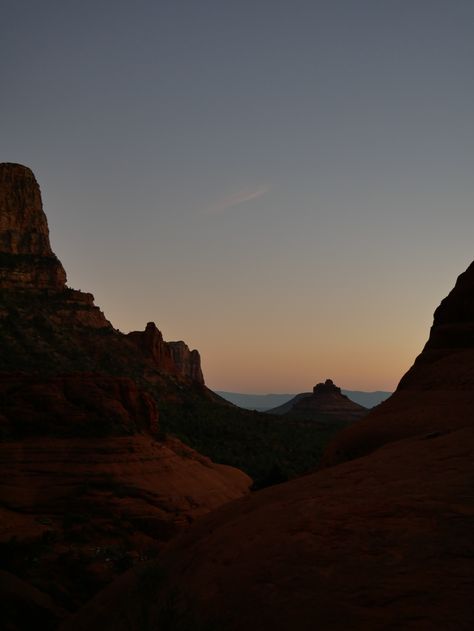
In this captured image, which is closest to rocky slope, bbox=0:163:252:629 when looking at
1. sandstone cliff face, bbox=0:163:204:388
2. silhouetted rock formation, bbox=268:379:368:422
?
sandstone cliff face, bbox=0:163:204:388

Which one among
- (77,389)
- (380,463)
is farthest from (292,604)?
(77,389)

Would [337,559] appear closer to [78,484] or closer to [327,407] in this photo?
[78,484]

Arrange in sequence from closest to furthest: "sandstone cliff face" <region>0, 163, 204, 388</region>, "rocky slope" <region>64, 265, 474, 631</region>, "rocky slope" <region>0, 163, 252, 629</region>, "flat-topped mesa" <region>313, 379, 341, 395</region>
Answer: "rocky slope" <region>64, 265, 474, 631</region> → "rocky slope" <region>0, 163, 252, 629</region> → "sandstone cliff face" <region>0, 163, 204, 388</region> → "flat-topped mesa" <region>313, 379, 341, 395</region>

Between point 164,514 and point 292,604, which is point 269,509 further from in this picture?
point 164,514

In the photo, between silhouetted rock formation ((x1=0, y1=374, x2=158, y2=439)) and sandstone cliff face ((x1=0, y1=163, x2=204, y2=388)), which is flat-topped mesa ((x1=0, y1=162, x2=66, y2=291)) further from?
silhouetted rock formation ((x1=0, y1=374, x2=158, y2=439))

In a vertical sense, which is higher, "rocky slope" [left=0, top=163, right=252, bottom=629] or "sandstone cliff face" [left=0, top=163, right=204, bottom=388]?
"sandstone cliff face" [left=0, top=163, right=204, bottom=388]

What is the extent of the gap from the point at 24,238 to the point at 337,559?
80722mm

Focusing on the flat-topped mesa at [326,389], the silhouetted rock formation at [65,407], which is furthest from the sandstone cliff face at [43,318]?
the flat-topped mesa at [326,389]

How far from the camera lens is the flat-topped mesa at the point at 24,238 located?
6881 centimetres

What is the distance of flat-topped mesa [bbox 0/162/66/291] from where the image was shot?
6881 centimetres

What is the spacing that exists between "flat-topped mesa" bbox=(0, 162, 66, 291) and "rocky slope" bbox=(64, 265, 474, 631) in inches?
2469

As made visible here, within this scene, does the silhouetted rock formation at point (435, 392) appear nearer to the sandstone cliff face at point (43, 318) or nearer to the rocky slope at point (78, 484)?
the rocky slope at point (78, 484)

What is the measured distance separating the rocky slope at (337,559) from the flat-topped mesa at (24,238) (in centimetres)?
6272

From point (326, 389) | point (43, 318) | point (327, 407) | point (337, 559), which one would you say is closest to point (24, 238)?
point (43, 318)
